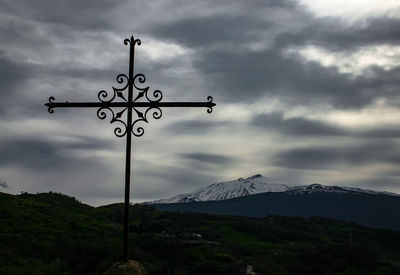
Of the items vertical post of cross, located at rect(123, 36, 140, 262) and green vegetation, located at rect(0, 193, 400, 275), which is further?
green vegetation, located at rect(0, 193, 400, 275)

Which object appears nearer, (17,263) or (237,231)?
(17,263)

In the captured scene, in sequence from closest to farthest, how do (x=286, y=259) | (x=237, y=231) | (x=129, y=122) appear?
1. (x=129, y=122)
2. (x=286, y=259)
3. (x=237, y=231)

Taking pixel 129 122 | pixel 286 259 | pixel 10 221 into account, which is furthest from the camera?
pixel 10 221

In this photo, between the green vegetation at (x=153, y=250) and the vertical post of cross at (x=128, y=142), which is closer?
the vertical post of cross at (x=128, y=142)

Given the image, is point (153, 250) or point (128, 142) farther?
point (153, 250)

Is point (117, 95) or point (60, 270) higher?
point (117, 95)

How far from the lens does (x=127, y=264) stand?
9.22 m

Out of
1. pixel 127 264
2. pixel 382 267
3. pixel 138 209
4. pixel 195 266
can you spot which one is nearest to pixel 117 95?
pixel 127 264

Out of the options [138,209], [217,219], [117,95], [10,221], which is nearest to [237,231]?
[217,219]

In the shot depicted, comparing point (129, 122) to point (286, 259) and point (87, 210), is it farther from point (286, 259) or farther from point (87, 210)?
point (87, 210)

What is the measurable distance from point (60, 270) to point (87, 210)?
81.3 ft

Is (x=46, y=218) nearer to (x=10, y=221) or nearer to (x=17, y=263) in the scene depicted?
(x=10, y=221)

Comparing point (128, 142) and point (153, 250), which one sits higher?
point (128, 142)

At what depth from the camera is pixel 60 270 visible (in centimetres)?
2505
